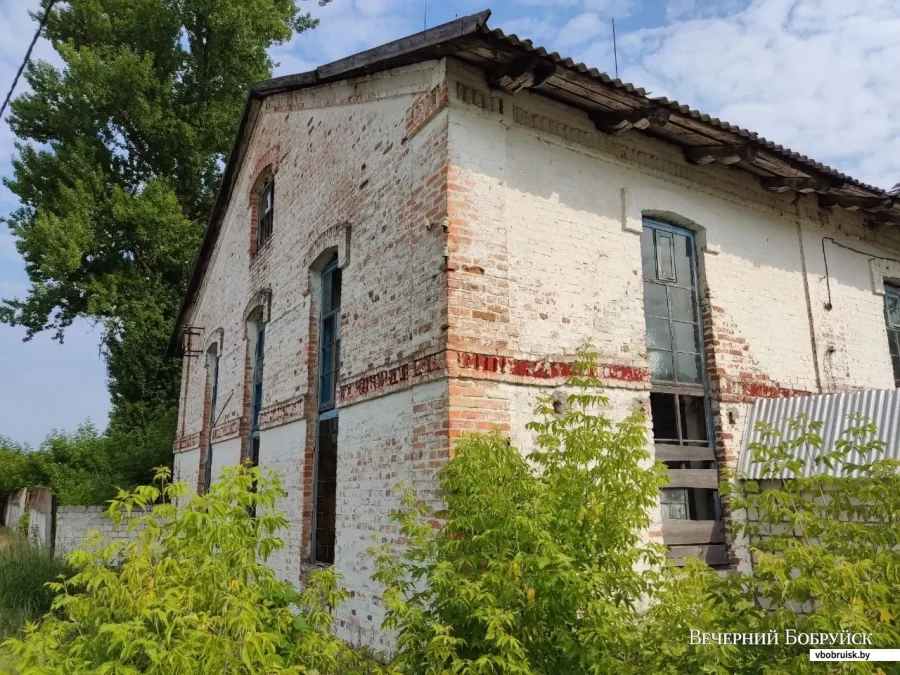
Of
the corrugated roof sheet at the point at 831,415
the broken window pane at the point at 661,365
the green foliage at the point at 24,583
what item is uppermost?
the broken window pane at the point at 661,365

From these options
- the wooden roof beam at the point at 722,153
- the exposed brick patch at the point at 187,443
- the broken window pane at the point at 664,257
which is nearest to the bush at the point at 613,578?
the broken window pane at the point at 664,257

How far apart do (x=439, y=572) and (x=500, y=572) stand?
14.4 inches

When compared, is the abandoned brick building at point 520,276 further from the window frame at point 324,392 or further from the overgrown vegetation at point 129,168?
the overgrown vegetation at point 129,168

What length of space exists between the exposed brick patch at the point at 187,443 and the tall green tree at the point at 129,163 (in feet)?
12.3

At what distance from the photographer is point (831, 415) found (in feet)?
21.2

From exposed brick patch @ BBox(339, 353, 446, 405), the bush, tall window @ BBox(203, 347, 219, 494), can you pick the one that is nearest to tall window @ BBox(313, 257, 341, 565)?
exposed brick patch @ BBox(339, 353, 446, 405)

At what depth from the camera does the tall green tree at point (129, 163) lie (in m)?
17.9

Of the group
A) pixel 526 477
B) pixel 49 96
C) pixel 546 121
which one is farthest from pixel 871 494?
pixel 49 96

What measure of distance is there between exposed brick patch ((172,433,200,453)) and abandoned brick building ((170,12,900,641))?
14.7ft

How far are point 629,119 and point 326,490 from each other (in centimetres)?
543

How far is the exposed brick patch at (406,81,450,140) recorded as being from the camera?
5680 mm

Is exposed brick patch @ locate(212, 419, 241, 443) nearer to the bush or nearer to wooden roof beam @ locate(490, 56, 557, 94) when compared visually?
the bush

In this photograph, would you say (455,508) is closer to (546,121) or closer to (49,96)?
(546,121)

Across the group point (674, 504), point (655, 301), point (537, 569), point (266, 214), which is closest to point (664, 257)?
point (655, 301)
